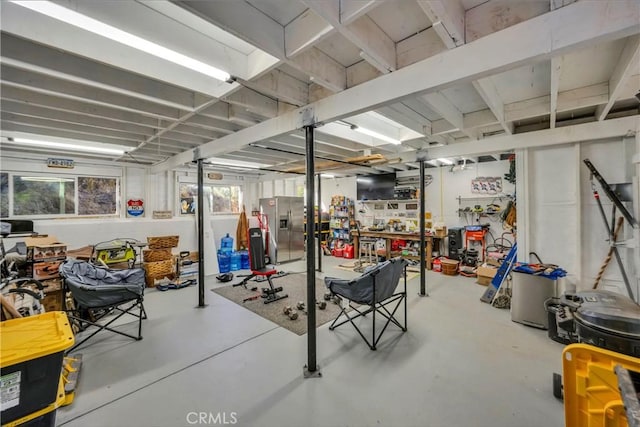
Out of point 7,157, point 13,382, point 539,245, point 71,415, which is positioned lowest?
point 71,415

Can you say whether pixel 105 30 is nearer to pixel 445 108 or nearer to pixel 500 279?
pixel 445 108

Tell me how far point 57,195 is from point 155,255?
244 cm

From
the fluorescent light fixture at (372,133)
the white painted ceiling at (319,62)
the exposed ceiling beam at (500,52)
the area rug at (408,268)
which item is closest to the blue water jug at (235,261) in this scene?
the area rug at (408,268)

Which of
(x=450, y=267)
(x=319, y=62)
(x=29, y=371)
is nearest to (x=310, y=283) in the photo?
(x=29, y=371)

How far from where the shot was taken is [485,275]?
4637 millimetres

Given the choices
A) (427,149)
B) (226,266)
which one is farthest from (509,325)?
(226,266)

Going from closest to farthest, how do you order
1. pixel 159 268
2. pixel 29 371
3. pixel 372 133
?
pixel 29 371 < pixel 372 133 < pixel 159 268

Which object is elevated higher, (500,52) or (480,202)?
(500,52)

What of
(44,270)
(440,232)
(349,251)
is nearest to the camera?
(44,270)

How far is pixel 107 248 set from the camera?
14.0 feet

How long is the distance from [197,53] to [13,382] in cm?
203

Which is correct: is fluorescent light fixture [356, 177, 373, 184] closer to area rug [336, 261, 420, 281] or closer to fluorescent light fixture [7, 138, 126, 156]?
area rug [336, 261, 420, 281]

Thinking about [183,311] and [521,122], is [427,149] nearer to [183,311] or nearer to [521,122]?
[521,122]

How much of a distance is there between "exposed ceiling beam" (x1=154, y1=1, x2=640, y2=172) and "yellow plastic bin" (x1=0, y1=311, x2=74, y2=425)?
2.36 meters
